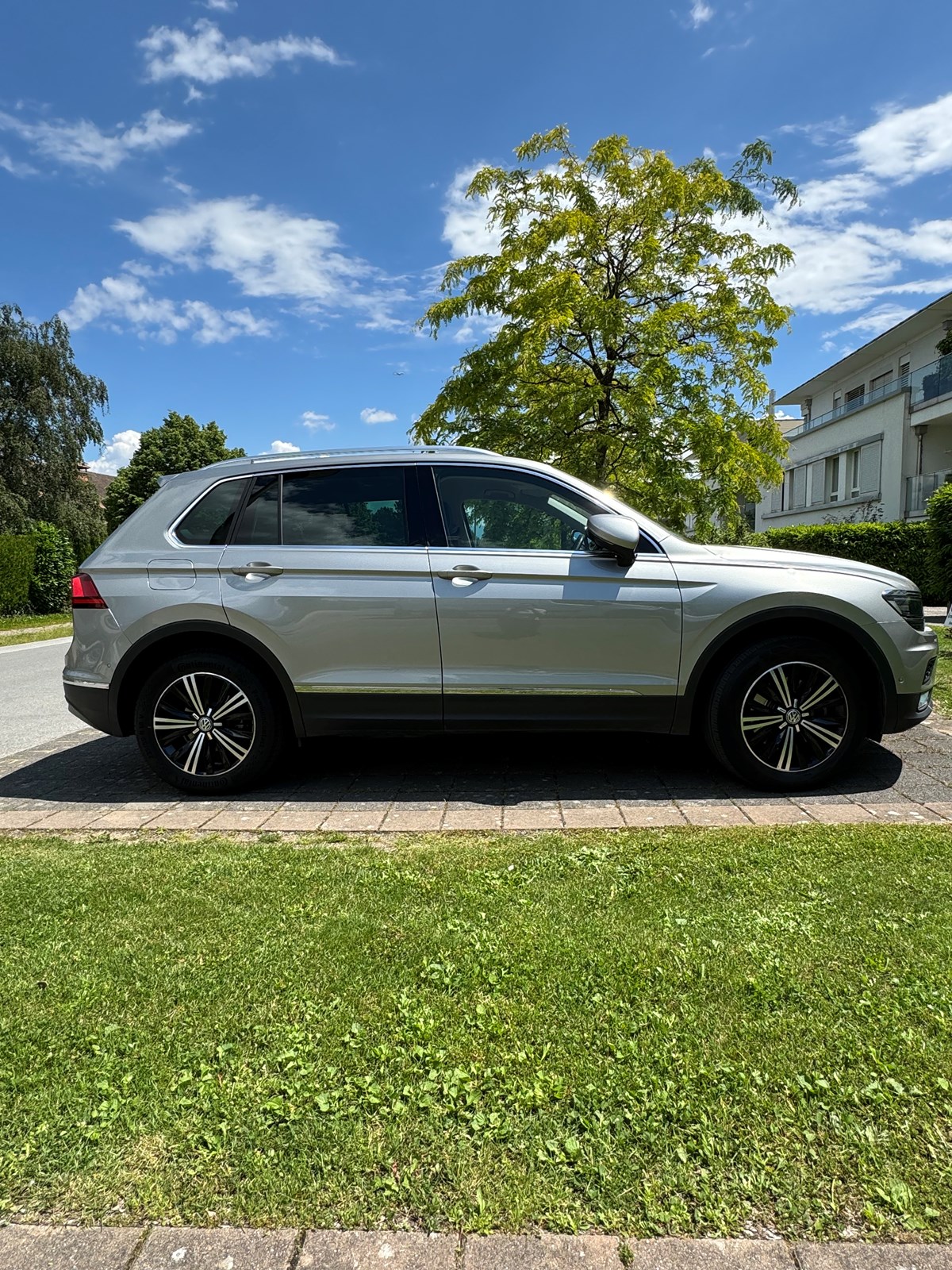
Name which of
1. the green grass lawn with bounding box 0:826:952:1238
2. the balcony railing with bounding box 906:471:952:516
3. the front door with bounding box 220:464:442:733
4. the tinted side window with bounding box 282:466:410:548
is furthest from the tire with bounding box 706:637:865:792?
the balcony railing with bounding box 906:471:952:516

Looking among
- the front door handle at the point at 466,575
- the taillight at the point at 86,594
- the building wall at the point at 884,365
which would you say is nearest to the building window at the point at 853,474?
the building wall at the point at 884,365

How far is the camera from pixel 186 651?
14.3ft

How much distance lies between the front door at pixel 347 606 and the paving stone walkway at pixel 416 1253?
2.85 m

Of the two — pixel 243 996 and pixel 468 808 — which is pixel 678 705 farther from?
pixel 243 996

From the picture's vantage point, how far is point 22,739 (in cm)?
621

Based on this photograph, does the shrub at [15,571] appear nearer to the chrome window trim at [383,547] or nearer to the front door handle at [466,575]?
the chrome window trim at [383,547]

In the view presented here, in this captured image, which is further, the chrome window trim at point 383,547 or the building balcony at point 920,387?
the building balcony at point 920,387

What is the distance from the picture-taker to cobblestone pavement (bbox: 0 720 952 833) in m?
3.86

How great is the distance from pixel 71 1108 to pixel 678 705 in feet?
10.6

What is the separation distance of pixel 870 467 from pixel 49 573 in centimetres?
3061

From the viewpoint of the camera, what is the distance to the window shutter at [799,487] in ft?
130

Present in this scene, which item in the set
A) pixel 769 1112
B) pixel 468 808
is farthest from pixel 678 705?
pixel 769 1112

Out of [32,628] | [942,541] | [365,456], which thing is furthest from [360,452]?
[32,628]

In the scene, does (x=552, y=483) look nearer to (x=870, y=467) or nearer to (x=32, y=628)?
(x=32, y=628)
